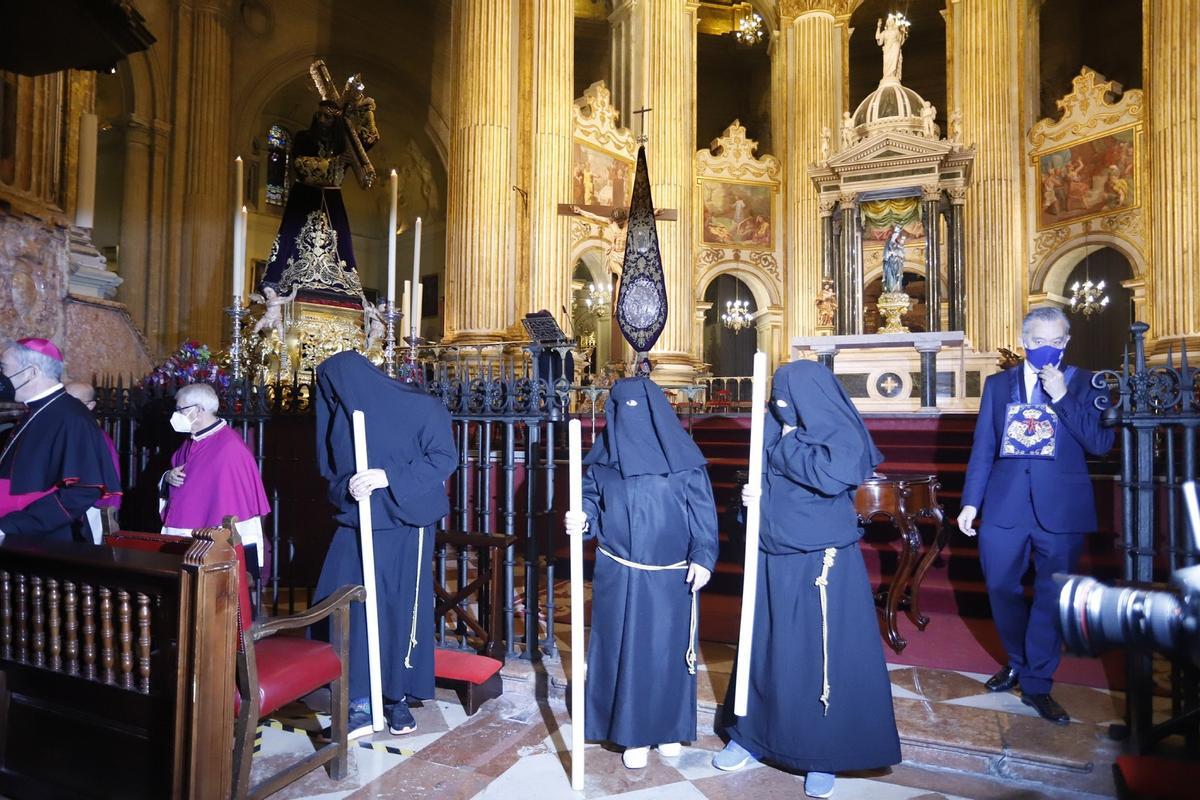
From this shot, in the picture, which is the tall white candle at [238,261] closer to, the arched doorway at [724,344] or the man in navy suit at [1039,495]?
the man in navy suit at [1039,495]

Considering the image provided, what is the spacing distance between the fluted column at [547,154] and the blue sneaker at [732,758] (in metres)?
9.93

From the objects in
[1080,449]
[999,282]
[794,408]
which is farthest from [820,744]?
[999,282]

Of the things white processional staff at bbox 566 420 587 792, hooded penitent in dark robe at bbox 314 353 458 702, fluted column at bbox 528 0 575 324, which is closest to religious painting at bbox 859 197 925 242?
fluted column at bbox 528 0 575 324

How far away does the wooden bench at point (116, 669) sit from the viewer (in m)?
2.45

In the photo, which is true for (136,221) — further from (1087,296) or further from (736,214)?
(1087,296)

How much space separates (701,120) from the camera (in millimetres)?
24094

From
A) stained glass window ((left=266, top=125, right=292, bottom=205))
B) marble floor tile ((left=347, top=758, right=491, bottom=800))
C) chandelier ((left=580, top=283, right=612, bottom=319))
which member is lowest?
marble floor tile ((left=347, top=758, right=491, bottom=800))

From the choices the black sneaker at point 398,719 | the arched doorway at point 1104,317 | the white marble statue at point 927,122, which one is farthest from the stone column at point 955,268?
the black sneaker at point 398,719

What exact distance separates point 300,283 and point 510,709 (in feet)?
19.1

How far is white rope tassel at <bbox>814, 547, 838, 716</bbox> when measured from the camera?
2.94 m

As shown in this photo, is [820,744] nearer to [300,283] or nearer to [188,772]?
[188,772]

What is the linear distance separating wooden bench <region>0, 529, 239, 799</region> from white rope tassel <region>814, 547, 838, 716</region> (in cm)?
214

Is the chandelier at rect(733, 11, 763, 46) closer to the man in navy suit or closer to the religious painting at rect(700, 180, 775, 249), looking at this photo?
the religious painting at rect(700, 180, 775, 249)

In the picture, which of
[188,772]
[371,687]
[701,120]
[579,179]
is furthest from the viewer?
[701,120]
